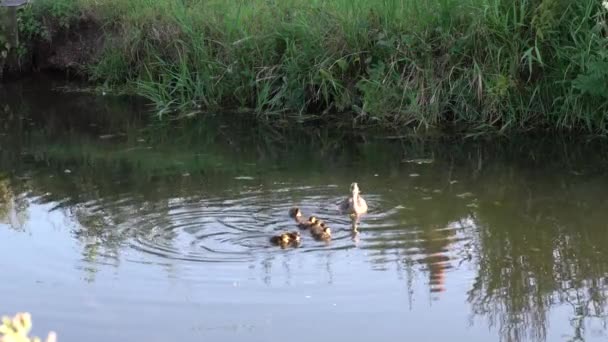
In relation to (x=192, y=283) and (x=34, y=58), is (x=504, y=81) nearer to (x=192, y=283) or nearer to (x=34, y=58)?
(x=192, y=283)

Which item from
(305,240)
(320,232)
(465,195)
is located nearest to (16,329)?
(305,240)

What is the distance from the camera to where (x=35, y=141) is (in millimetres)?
12008

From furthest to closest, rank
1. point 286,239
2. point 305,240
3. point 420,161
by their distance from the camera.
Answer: point 420,161, point 305,240, point 286,239

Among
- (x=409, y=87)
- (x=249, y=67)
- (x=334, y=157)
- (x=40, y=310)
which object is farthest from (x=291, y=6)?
(x=40, y=310)

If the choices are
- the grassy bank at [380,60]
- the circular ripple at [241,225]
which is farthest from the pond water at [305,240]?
the grassy bank at [380,60]

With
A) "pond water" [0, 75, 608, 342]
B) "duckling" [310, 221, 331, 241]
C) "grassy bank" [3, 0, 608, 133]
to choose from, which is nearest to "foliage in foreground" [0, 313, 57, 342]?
"pond water" [0, 75, 608, 342]

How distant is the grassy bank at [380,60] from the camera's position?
10867 mm

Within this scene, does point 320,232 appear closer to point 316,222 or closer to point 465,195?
point 316,222

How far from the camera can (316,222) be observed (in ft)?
24.9

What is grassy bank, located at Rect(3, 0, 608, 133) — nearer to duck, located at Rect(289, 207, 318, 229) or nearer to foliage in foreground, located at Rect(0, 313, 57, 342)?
duck, located at Rect(289, 207, 318, 229)

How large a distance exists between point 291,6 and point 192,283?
7.33 m

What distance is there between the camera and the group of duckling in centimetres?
736

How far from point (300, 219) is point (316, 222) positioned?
26 centimetres

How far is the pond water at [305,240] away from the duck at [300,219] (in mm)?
90
